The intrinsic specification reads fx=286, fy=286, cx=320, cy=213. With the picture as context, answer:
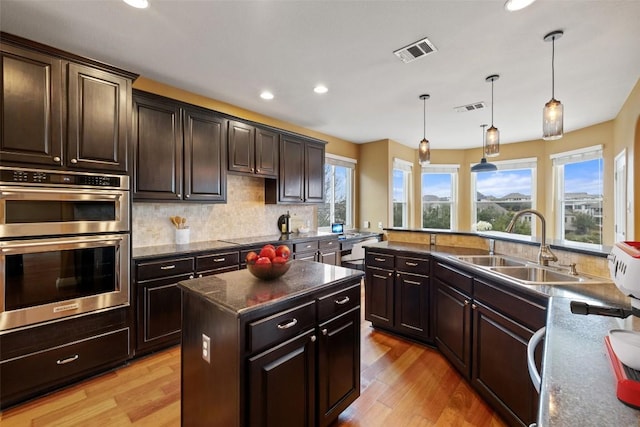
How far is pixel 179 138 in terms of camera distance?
3.02m

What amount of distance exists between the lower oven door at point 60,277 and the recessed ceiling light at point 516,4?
3261 mm

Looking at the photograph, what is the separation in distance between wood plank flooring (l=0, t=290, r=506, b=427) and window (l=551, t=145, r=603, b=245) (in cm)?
437

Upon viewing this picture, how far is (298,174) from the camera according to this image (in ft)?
14.3

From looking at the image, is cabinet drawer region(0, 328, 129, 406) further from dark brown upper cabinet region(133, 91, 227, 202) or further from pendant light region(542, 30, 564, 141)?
pendant light region(542, 30, 564, 141)

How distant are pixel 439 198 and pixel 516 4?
17.3ft

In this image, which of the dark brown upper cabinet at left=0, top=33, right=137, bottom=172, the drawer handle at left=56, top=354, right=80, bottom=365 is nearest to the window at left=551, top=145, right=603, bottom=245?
the dark brown upper cabinet at left=0, top=33, right=137, bottom=172

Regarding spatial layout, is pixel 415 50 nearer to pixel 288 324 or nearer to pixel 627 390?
pixel 288 324

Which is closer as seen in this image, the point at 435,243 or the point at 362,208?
the point at 435,243

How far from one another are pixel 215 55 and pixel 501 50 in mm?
2462

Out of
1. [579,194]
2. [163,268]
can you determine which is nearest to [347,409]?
[163,268]

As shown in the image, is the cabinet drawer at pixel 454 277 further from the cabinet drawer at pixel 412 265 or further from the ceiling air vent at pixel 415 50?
the ceiling air vent at pixel 415 50

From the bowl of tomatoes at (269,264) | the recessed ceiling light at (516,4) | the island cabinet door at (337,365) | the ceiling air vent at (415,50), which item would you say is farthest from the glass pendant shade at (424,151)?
the bowl of tomatoes at (269,264)

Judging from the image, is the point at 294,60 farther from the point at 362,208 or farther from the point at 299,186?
the point at 362,208

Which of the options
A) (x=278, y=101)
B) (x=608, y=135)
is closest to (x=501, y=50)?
(x=278, y=101)
